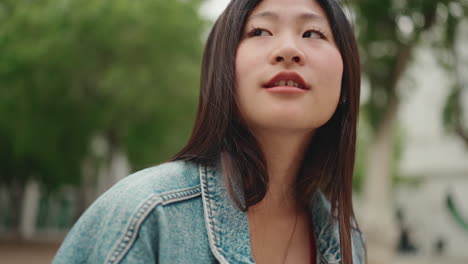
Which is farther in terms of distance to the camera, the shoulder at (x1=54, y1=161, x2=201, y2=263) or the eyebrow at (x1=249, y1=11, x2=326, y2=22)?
the eyebrow at (x1=249, y1=11, x2=326, y2=22)

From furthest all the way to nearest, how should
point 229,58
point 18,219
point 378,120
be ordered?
point 18,219
point 378,120
point 229,58

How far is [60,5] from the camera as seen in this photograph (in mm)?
9828

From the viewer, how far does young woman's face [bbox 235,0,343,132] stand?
4.89 ft

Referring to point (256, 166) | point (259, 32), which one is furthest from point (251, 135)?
point (259, 32)

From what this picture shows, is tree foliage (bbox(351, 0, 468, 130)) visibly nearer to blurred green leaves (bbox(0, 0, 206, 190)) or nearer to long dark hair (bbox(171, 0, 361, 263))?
blurred green leaves (bbox(0, 0, 206, 190))

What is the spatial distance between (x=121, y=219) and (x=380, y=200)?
8386 mm

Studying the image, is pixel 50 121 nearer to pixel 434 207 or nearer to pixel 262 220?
pixel 262 220

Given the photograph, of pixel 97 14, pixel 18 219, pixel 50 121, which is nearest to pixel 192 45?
pixel 97 14

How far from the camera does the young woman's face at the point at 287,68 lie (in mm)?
1491

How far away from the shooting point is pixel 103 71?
Result: 39.0 feet

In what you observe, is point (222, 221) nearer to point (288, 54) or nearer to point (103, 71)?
point (288, 54)

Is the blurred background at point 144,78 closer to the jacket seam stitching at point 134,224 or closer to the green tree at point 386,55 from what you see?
the green tree at point 386,55

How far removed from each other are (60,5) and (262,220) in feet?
30.1

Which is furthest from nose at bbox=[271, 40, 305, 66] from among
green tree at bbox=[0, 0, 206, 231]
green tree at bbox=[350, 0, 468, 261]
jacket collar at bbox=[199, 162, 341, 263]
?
green tree at bbox=[0, 0, 206, 231]
